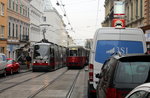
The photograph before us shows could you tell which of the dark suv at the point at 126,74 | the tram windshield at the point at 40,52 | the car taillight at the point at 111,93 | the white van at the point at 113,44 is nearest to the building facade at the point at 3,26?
the tram windshield at the point at 40,52

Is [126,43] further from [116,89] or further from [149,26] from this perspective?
[149,26]

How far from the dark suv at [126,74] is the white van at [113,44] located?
4034 mm

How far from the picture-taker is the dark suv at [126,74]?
18.3ft

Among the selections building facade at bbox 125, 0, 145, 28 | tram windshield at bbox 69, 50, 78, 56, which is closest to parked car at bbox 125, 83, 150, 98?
building facade at bbox 125, 0, 145, 28

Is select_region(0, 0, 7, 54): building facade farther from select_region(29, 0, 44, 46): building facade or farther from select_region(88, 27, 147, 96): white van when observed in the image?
select_region(88, 27, 147, 96): white van

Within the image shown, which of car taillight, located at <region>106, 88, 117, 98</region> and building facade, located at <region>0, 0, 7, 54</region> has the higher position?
building facade, located at <region>0, 0, 7, 54</region>

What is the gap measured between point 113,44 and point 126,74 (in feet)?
14.4

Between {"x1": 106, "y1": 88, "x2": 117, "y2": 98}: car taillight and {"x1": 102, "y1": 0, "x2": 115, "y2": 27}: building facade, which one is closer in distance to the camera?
{"x1": 106, "y1": 88, "x2": 117, "y2": 98}: car taillight

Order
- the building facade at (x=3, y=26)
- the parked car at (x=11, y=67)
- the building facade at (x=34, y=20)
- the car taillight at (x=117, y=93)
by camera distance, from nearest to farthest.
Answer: the car taillight at (x=117, y=93)
the parked car at (x=11, y=67)
the building facade at (x=3, y=26)
the building facade at (x=34, y=20)

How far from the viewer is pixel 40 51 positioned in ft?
104

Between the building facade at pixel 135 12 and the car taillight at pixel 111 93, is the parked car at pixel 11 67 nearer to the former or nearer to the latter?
the building facade at pixel 135 12

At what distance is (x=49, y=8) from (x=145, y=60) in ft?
382

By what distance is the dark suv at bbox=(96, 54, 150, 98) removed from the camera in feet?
18.3

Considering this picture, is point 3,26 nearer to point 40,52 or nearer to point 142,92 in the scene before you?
point 40,52
